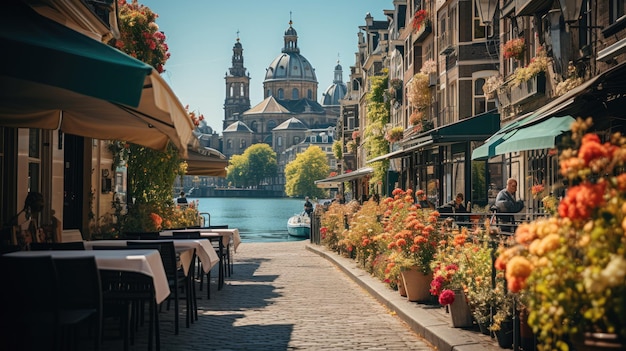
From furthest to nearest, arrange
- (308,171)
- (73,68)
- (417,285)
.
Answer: (308,171), (417,285), (73,68)

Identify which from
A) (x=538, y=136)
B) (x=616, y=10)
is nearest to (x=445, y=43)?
(x=616, y=10)

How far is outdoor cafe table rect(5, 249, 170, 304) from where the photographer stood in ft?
27.3

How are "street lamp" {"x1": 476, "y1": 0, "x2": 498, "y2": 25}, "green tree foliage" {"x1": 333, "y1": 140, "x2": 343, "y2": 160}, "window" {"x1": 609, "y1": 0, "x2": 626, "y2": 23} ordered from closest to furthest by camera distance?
"window" {"x1": 609, "y1": 0, "x2": 626, "y2": 23}, "street lamp" {"x1": 476, "y1": 0, "x2": 498, "y2": 25}, "green tree foliage" {"x1": 333, "y1": 140, "x2": 343, "y2": 160}

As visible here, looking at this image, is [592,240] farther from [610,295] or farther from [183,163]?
[183,163]

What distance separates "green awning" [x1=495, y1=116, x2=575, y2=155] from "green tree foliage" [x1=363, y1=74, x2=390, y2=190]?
35.3 m

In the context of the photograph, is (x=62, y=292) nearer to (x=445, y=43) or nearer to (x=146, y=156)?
(x=146, y=156)

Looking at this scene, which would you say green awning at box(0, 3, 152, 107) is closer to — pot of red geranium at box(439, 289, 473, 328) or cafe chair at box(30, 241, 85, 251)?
cafe chair at box(30, 241, 85, 251)

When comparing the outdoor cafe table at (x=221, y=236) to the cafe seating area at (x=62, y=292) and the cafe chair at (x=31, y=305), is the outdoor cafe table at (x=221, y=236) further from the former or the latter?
the cafe chair at (x=31, y=305)

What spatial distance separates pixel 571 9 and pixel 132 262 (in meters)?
11.7

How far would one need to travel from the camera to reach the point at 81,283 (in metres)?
7.53

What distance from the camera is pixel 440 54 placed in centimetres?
3272

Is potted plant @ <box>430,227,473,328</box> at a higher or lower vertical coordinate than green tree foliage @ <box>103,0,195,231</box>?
lower

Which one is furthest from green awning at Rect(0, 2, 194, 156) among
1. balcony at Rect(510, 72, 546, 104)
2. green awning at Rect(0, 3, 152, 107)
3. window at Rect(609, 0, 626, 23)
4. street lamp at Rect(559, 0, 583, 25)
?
balcony at Rect(510, 72, 546, 104)

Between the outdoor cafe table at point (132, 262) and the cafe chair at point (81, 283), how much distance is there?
0.55 m
